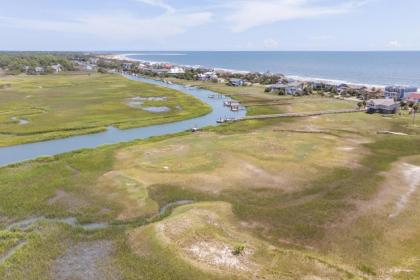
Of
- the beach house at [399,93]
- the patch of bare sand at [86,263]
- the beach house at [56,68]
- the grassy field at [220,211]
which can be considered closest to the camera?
the patch of bare sand at [86,263]

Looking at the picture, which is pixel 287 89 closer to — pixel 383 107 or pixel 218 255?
pixel 383 107

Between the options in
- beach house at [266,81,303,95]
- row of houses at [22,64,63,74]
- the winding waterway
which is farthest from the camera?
row of houses at [22,64,63,74]

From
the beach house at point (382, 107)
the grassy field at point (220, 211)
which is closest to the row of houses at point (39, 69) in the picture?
the grassy field at point (220, 211)

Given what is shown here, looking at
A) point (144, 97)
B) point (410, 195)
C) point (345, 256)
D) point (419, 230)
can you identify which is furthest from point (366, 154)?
point (144, 97)

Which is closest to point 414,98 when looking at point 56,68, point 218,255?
point 218,255

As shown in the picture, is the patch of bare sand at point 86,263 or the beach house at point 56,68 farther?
the beach house at point 56,68

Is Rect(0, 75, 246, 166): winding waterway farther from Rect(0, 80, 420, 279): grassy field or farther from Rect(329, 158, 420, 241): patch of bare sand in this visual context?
Rect(329, 158, 420, 241): patch of bare sand

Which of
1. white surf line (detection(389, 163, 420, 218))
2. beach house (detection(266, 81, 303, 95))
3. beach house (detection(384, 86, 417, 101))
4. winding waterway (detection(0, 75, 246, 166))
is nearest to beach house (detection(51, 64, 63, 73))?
beach house (detection(266, 81, 303, 95))

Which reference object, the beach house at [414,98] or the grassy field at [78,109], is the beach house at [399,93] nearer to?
the beach house at [414,98]
